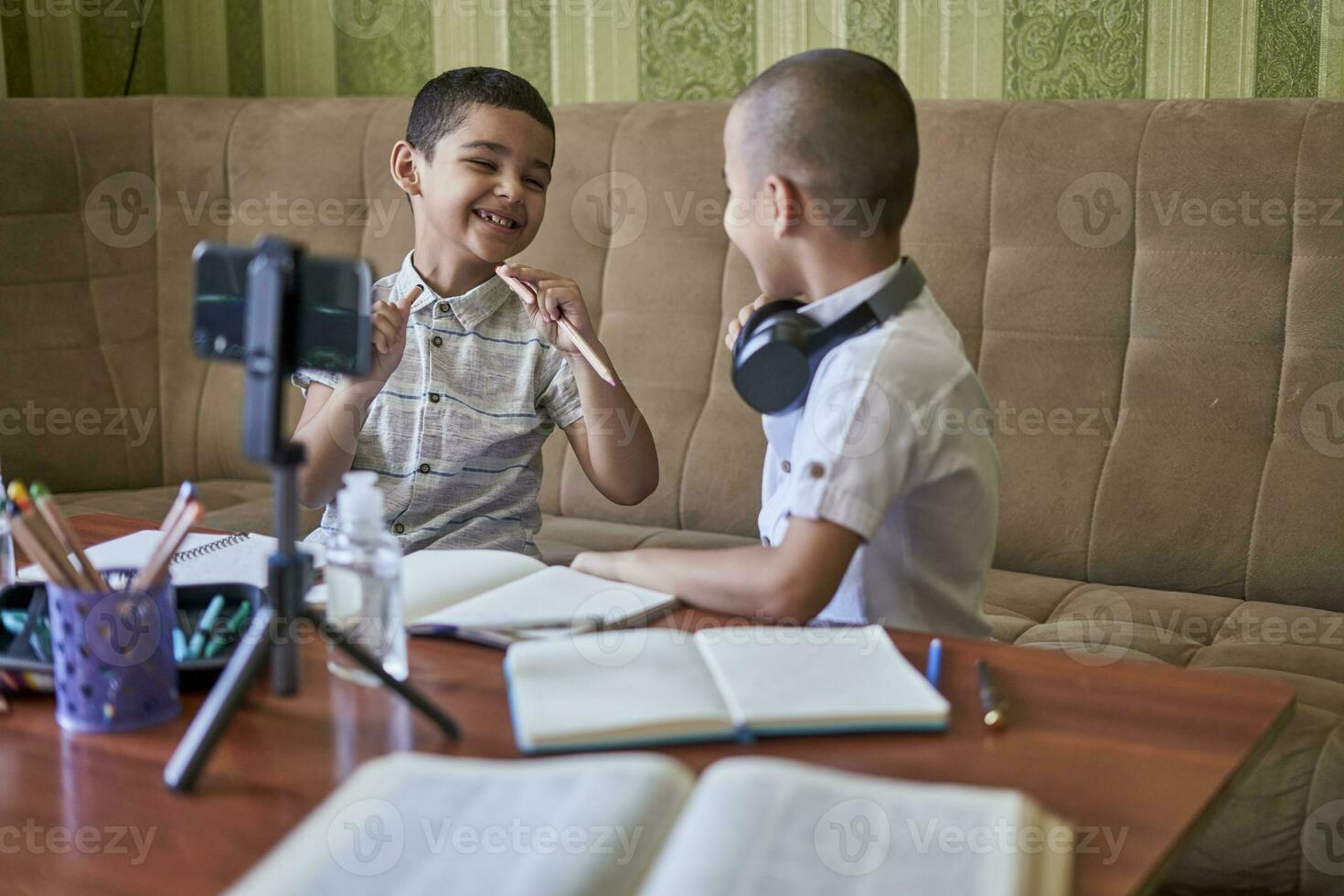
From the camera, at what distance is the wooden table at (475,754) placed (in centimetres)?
67

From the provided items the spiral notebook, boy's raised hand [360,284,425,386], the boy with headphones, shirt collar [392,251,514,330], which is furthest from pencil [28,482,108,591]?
shirt collar [392,251,514,330]

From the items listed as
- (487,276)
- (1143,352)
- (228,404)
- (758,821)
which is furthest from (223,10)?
(758,821)

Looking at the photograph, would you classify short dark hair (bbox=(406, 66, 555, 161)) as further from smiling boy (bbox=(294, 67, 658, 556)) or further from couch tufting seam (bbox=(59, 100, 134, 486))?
couch tufting seam (bbox=(59, 100, 134, 486))

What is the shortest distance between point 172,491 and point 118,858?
6.30 feet

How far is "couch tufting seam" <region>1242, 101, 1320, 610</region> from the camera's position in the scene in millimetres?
1888

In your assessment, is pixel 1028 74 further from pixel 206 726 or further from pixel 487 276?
pixel 206 726

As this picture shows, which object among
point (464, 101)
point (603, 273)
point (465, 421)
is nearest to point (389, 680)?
point (465, 421)

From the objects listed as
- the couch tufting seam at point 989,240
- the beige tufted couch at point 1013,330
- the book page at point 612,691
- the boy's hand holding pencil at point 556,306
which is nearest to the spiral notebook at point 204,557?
the book page at point 612,691

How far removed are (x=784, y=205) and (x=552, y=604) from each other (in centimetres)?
41

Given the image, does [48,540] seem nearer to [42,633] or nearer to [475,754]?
[42,633]

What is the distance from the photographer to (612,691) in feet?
2.76

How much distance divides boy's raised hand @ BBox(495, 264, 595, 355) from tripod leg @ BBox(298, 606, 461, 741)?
2.32 ft

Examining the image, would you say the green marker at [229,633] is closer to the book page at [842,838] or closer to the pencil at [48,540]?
the pencil at [48,540]

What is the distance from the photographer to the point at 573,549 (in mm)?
2059
